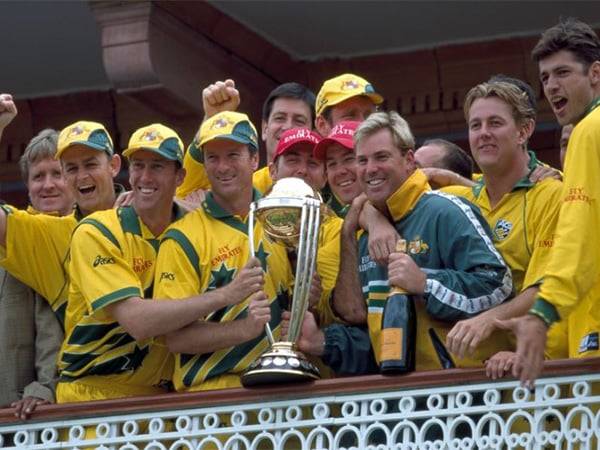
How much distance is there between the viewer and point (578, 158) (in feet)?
29.7

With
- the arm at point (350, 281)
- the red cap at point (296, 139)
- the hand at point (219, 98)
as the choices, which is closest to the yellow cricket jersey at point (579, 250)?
the arm at point (350, 281)

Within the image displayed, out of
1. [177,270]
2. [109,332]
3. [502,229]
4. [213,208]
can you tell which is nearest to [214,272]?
[177,270]

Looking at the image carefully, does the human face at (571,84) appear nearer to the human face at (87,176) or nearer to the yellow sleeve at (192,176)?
the yellow sleeve at (192,176)

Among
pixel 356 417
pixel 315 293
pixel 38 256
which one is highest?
pixel 38 256

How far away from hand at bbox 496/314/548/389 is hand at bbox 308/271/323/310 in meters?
1.52

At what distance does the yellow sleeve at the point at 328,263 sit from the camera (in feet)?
33.4

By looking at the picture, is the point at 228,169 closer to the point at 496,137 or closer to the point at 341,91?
the point at 341,91

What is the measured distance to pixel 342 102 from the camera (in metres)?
11.0

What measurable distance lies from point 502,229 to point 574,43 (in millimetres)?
879

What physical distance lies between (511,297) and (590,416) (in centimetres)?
68

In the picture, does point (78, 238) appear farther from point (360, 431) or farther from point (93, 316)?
point (360, 431)

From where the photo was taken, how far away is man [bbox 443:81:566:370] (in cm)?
972

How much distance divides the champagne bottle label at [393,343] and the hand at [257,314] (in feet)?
1.85

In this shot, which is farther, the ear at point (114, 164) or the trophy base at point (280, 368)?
the ear at point (114, 164)
